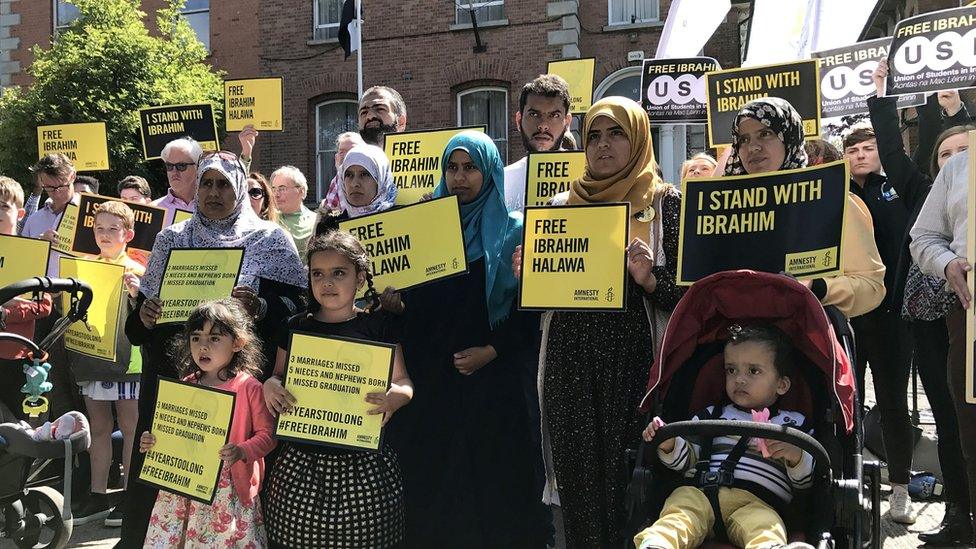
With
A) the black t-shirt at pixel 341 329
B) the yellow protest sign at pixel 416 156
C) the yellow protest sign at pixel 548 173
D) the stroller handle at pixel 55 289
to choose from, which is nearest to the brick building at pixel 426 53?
the yellow protest sign at pixel 416 156

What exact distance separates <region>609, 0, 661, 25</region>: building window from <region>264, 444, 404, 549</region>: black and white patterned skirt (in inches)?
632

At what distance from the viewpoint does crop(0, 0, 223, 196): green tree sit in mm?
15961

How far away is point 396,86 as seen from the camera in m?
19.6

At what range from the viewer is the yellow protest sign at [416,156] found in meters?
5.62

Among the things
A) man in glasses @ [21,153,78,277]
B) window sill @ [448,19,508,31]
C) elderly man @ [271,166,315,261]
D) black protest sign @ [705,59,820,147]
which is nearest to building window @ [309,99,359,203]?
window sill @ [448,19,508,31]

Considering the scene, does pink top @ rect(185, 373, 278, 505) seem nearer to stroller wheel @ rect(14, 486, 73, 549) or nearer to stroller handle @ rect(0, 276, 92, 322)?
stroller handle @ rect(0, 276, 92, 322)

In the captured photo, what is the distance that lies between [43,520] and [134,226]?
5.99ft

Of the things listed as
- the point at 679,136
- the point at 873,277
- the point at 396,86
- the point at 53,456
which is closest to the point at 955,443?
the point at 873,277

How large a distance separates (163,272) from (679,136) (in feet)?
49.1

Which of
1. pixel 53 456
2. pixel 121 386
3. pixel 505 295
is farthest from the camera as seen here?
pixel 121 386

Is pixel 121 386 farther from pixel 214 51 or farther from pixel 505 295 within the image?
pixel 214 51

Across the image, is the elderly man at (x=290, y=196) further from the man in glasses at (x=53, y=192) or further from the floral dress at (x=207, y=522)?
the floral dress at (x=207, y=522)

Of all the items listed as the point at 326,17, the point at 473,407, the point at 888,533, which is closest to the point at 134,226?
the point at 473,407

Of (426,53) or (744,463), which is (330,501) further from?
(426,53)
